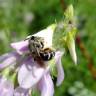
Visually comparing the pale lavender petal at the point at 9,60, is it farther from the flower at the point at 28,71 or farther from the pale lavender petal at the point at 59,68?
the pale lavender petal at the point at 59,68

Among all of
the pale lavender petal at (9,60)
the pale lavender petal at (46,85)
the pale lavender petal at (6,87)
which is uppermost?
the pale lavender petal at (9,60)

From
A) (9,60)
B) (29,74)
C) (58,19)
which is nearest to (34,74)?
(29,74)

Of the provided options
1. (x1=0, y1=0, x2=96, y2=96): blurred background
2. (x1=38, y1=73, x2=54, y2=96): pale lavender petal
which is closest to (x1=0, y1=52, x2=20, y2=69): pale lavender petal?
(x1=38, y1=73, x2=54, y2=96): pale lavender petal

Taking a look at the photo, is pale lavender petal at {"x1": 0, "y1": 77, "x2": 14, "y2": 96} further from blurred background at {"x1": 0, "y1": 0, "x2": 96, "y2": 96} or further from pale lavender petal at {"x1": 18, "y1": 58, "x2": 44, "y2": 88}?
blurred background at {"x1": 0, "y1": 0, "x2": 96, "y2": 96}

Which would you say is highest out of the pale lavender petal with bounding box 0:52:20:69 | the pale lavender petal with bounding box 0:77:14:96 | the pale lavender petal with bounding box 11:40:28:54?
the pale lavender petal with bounding box 11:40:28:54

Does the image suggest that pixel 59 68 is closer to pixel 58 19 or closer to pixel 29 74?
pixel 29 74

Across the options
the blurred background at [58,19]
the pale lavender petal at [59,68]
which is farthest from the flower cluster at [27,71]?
the blurred background at [58,19]
